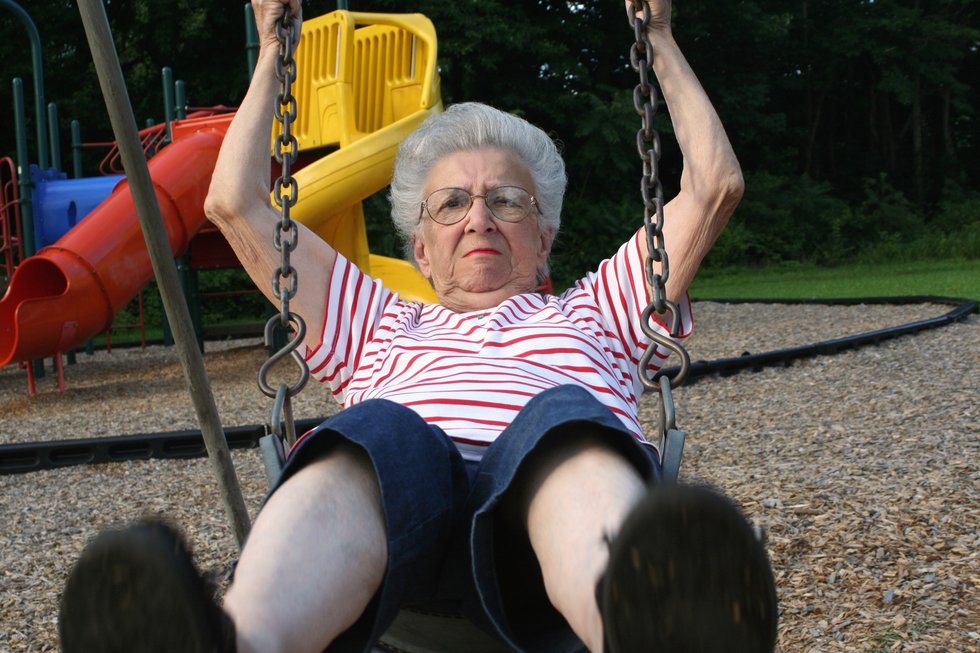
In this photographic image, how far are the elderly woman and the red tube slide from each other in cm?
473

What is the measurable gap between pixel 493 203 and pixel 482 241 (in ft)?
0.25

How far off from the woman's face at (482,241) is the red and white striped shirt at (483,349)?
7 centimetres

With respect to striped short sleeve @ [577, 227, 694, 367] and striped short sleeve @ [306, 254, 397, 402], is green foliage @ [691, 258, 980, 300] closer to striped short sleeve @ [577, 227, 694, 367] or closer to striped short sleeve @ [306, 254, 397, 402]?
striped short sleeve @ [577, 227, 694, 367]

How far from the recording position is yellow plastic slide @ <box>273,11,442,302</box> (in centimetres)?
673

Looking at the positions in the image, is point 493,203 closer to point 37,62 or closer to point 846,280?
point 37,62

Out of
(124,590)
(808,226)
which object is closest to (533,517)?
(124,590)

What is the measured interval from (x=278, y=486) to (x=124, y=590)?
33cm

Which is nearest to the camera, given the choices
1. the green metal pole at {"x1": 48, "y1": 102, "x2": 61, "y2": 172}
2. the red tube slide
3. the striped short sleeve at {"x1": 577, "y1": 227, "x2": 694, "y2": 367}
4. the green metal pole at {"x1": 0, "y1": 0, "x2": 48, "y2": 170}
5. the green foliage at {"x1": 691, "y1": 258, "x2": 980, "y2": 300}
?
the striped short sleeve at {"x1": 577, "y1": 227, "x2": 694, "y2": 367}

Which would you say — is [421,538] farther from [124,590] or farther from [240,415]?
[240,415]

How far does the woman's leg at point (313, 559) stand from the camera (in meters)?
1.10

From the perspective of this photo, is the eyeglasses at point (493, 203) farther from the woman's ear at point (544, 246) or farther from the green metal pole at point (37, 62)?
the green metal pole at point (37, 62)

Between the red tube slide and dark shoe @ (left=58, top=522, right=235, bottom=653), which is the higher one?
dark shoe @ (left=58, top=522, right=235, bottom=653)

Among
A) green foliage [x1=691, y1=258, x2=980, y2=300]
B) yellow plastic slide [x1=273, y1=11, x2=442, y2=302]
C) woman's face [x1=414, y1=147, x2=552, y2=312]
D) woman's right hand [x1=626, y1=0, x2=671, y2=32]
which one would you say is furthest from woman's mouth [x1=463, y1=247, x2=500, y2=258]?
green foliage [x1=691, y1=258, x2=980, y2=300]

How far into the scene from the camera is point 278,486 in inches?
50.9
